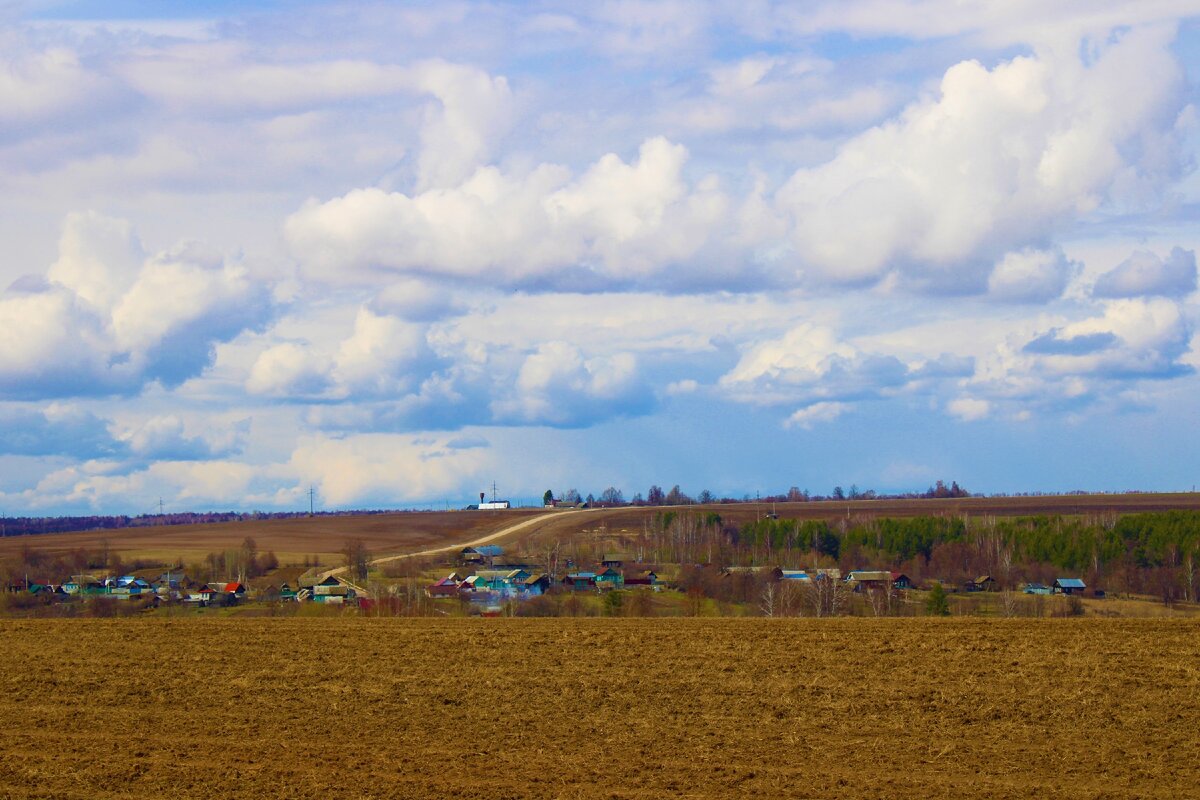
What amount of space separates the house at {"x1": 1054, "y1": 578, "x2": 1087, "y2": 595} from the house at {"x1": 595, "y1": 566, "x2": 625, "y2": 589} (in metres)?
28.3

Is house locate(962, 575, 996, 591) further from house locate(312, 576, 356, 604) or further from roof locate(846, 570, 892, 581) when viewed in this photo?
house locate(312, 576, 356, 604)

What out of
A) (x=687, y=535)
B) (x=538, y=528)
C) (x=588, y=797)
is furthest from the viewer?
(x=538, y=528)

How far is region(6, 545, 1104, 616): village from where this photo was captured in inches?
2258

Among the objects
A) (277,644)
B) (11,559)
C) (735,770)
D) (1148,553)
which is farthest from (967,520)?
(735,770)

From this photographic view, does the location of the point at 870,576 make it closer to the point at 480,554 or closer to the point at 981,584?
the point at 981,584

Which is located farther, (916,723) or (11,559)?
(11,559)

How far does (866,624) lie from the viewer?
26812mm

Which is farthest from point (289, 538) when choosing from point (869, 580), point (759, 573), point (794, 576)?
point (869, 580)

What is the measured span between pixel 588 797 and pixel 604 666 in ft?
26.9

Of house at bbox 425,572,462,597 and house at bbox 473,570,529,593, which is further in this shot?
house at bbox 473,570,529,593

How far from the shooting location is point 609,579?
80500 mm

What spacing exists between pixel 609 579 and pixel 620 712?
62464 mm

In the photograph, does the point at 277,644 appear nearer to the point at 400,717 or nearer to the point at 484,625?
the point at 484,625

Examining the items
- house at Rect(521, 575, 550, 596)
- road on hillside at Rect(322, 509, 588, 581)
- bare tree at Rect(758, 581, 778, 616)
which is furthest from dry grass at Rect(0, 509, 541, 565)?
bare tree at Rect(758, 581, 778, 616)
